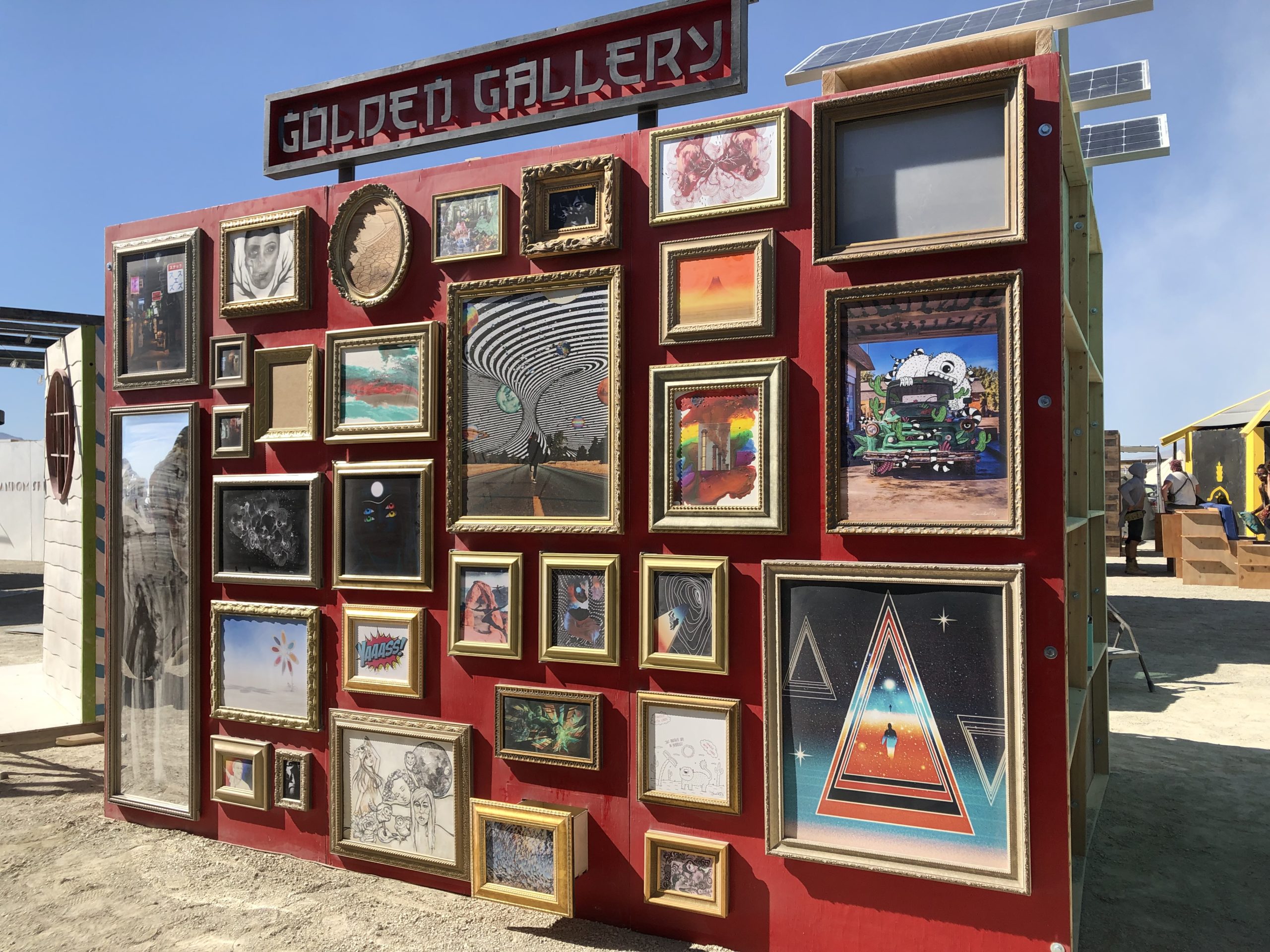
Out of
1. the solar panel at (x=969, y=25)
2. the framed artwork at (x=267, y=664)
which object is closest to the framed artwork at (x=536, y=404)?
the framed artwork at (x=267, y=664)

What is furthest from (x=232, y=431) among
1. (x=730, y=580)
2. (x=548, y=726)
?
(x=730, y=580)

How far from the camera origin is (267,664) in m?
4.21

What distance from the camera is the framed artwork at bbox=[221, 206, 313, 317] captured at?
4.14 metres

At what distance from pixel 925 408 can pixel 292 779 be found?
3531 millimetres

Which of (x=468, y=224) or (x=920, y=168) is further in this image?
(x=468, y=224)

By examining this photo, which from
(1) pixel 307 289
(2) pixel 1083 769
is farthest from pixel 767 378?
(2) pixel 1083 769

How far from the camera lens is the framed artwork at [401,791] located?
373 centimetres

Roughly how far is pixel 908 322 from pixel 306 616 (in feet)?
10.3

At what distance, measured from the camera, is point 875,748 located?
303cm

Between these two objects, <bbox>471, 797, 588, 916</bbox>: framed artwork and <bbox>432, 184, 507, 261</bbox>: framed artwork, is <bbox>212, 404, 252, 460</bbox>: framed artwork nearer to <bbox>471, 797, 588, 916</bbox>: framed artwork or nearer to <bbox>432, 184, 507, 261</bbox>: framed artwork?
<bbox>432, 184, 507, 261</bbox>: framed artwork

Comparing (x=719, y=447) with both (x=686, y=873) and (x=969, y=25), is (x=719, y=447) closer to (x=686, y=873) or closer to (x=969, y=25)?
(x=686, y=873)

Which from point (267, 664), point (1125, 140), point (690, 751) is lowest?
point (690, 751)

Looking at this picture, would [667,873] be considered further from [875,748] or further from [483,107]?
[483,107]

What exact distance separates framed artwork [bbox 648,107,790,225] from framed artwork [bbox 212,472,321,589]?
221 cm
